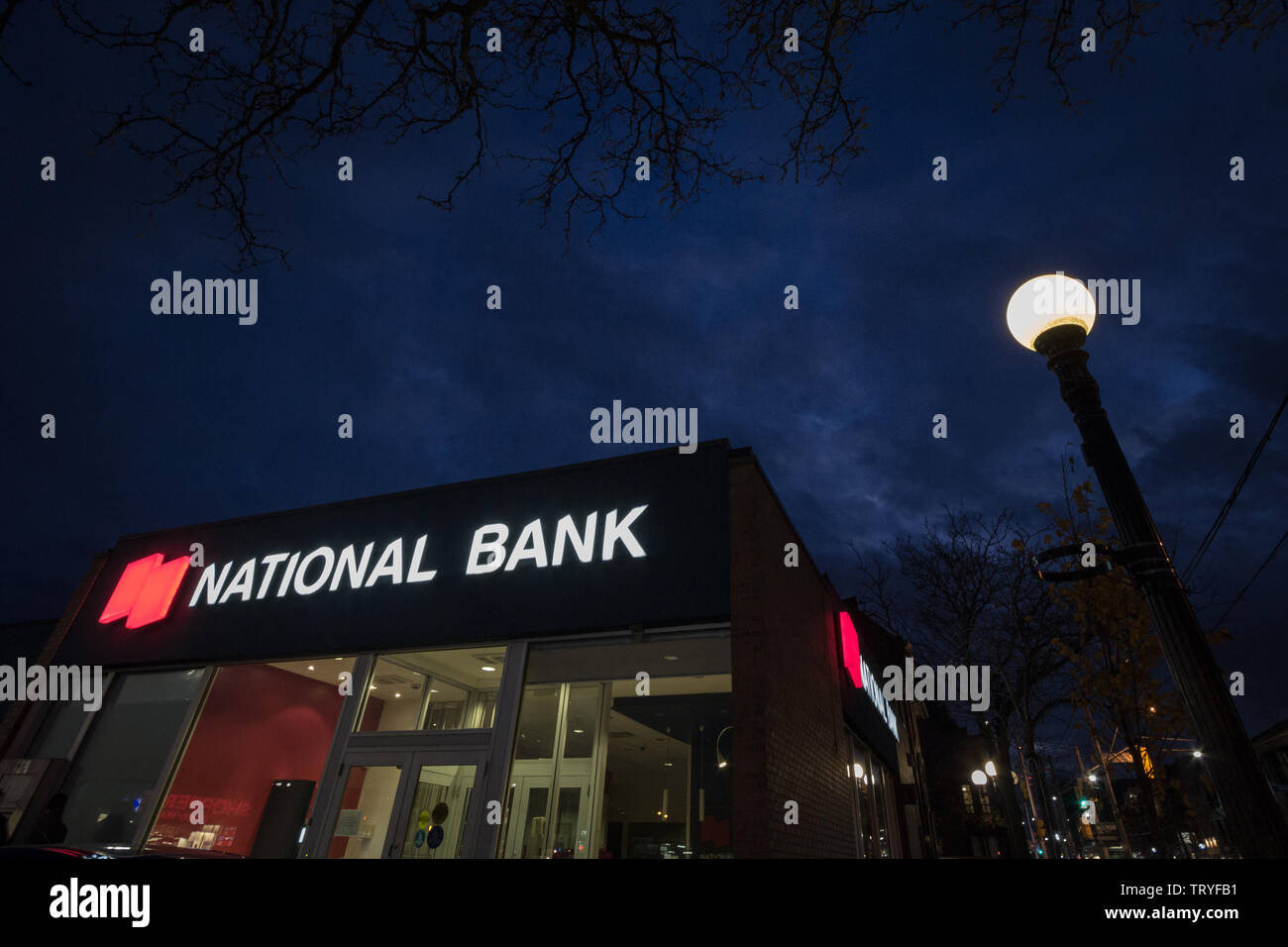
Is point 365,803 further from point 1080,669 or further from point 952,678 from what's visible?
point 952,678

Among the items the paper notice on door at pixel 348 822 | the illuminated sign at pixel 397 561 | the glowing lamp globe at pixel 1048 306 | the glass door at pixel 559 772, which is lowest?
the paper notice on door at pixel 348 822

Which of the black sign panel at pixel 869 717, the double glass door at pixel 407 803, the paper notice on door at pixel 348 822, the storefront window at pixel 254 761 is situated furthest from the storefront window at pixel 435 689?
the black sign panel at pixel 869 717

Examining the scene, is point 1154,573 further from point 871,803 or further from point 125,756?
point 125,756

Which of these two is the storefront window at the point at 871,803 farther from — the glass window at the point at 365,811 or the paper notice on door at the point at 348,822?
the paper notice on door at the point at 348,822

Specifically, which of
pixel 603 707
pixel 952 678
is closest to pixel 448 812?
pixel 603 707

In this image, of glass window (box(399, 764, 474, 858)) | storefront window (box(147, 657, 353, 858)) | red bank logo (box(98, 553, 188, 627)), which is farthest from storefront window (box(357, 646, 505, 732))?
red bank logo (box(98, 553, 188, 627))

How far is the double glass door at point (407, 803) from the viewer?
7.66m

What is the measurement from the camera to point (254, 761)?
39.2ft

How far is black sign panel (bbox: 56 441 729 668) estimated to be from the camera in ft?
26.2

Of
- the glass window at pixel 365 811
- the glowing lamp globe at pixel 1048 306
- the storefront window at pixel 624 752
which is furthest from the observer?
the storefront window at pixel 624 752

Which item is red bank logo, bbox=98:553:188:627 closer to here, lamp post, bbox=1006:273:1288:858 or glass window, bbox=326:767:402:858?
glass window, bbox=326:767:402:858

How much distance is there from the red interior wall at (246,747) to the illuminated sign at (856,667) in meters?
11.0

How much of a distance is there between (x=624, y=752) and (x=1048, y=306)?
1176 cm

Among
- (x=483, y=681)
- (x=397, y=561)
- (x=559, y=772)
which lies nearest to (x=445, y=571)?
(x=397, y=561)
